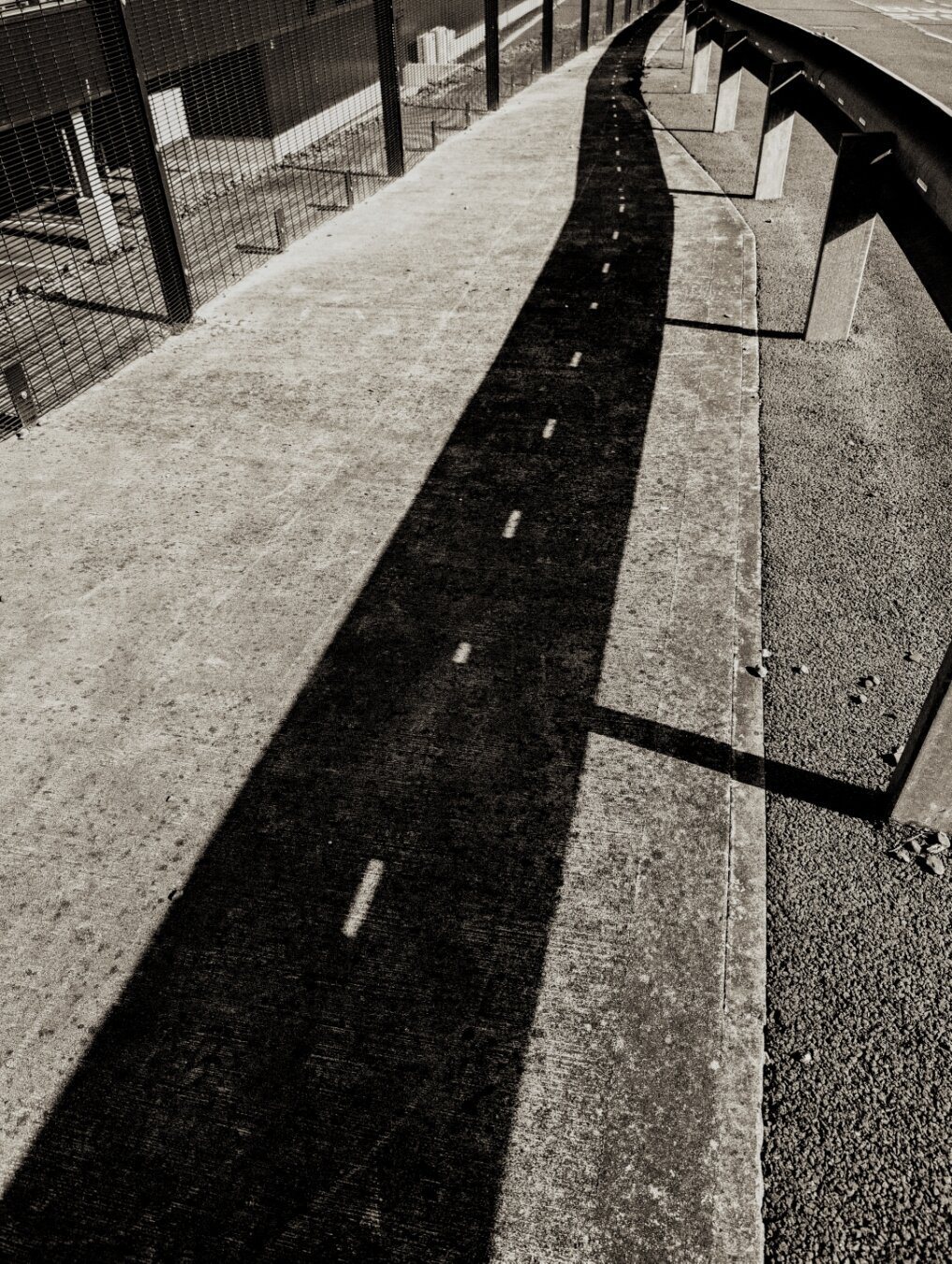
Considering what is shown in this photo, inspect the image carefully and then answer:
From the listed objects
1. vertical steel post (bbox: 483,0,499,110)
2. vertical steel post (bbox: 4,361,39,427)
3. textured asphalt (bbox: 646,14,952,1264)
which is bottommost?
textured asphalt (bbox: 646,14,952,1264)

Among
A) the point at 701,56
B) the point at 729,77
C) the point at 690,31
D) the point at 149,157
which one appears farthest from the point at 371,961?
the point at 690,31

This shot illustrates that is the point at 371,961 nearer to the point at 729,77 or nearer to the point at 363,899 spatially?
the point at 363,899

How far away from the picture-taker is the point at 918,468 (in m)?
7.19

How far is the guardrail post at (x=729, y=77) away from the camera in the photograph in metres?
16.1

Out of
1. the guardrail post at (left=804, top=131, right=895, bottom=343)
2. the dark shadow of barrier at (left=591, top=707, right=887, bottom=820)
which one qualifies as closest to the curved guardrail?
the guardrail post at (left=804, top=131, right=895, bottom=343)

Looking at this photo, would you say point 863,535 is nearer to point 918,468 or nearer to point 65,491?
point 918,468

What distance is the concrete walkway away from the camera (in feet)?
10.2

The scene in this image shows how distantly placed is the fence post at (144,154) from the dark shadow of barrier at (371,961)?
5499 mm

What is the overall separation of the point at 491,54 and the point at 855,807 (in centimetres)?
2237

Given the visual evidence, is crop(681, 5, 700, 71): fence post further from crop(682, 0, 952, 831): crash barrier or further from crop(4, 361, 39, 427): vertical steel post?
crop(4, 361, 39, 427): vertical steel post

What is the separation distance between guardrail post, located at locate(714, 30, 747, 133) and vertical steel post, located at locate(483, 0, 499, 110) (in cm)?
602

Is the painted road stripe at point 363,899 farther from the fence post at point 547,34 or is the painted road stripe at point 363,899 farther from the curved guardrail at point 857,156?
the fence post at point 547,34

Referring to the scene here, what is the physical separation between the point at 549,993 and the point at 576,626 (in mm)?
2554

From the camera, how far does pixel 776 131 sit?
43.4 ft
